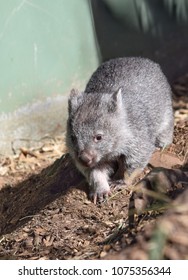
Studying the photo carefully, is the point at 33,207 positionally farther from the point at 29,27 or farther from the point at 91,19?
the point at 91,19

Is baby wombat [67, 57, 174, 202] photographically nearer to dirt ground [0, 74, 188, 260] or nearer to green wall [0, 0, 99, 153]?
dirt ground [0, 74, 188, 260]

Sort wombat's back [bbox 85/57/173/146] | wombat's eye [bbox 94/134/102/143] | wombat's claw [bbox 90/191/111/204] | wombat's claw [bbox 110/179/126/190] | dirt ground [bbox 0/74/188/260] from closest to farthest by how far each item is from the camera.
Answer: dirt ground [bbox 0/74/188/260]
wombat's eye [bbox 94/134/102/143]
wombat's claw [bbox 90/191/111/204]
wombat's claw [bbox 110/179/126/190]
wombat's back [bbox 85/57/173/146]

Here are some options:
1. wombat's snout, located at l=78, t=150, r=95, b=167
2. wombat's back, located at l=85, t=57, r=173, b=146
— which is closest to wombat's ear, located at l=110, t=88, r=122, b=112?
wombat's back, located at l=85, t=57, r=173, b=146

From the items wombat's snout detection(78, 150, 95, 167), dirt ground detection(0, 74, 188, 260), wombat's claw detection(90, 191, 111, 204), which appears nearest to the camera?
dirt ground detection(0, 74, 188, 260)

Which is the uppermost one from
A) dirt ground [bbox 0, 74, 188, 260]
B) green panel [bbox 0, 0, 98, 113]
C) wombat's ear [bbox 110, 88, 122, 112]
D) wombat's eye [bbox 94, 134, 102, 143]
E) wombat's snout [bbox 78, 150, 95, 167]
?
green panel [bbox 0, 0, 98, 113]

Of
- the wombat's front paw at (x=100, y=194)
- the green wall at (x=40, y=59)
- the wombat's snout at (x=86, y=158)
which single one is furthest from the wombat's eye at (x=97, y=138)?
the green wall at (x=40, y=59)

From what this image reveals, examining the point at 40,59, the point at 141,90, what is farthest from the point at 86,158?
the point at 40,59

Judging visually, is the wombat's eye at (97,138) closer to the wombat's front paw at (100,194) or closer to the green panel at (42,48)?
the wombat's front paw at (100,194)

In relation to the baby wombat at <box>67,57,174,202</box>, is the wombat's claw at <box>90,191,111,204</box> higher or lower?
lower

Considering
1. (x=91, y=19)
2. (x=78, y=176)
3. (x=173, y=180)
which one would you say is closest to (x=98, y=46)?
(x=91, y=19)
